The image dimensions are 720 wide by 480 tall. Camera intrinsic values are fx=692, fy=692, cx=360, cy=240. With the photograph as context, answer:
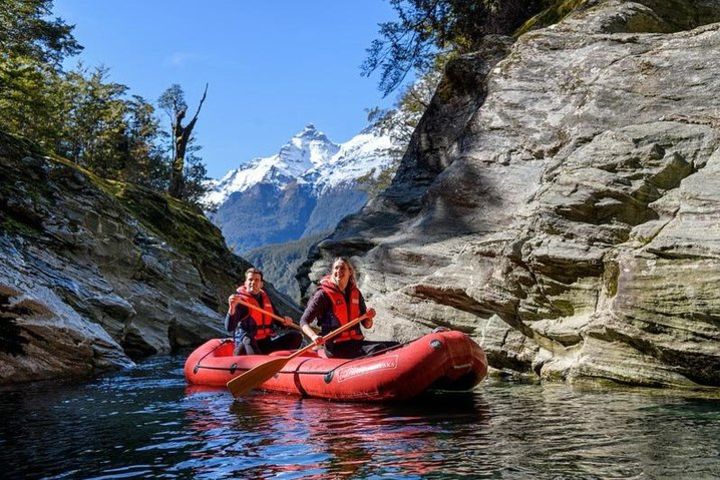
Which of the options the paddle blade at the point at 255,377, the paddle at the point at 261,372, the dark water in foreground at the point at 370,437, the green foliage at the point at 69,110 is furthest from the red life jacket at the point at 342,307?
the green foliage at the point at 69,110

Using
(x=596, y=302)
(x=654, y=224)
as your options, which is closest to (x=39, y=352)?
(x=596, y=302)

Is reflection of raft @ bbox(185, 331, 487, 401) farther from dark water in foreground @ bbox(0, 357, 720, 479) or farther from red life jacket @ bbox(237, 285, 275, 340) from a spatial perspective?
red life jacket @ bbox(237, 285, 275, 340)

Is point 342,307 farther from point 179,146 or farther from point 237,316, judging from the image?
point 179,146

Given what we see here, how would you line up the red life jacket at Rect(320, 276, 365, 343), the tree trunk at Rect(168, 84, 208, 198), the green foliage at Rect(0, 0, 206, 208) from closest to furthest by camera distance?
the red life jacket at Rect(320, 276, 365, 343)
the green foliage at Rect(0, 0, 206, 208)
the tree trunk at Rect(168, 84, 208, 198)

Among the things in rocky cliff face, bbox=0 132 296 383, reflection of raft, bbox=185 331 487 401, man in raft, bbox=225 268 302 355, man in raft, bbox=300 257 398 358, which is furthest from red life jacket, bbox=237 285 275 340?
rocky cliff face, bbox=0 132 296 383

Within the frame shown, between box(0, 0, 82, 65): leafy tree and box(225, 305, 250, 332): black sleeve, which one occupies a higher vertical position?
box(0, 0, 82, 65): leafy tree

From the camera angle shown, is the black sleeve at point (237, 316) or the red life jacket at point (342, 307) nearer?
the red life jacket at point (342, 307)

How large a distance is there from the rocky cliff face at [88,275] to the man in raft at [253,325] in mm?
3107

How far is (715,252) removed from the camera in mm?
8719

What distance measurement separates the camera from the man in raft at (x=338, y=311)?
10500 millimetres

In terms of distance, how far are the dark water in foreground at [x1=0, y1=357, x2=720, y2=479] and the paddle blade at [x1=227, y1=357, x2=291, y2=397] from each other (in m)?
0.22

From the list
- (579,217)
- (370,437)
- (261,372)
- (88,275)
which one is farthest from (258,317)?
(88,275)

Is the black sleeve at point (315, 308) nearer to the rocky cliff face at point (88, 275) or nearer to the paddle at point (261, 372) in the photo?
the paddle at point (261, 372)

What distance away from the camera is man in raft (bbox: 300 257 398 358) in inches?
413
